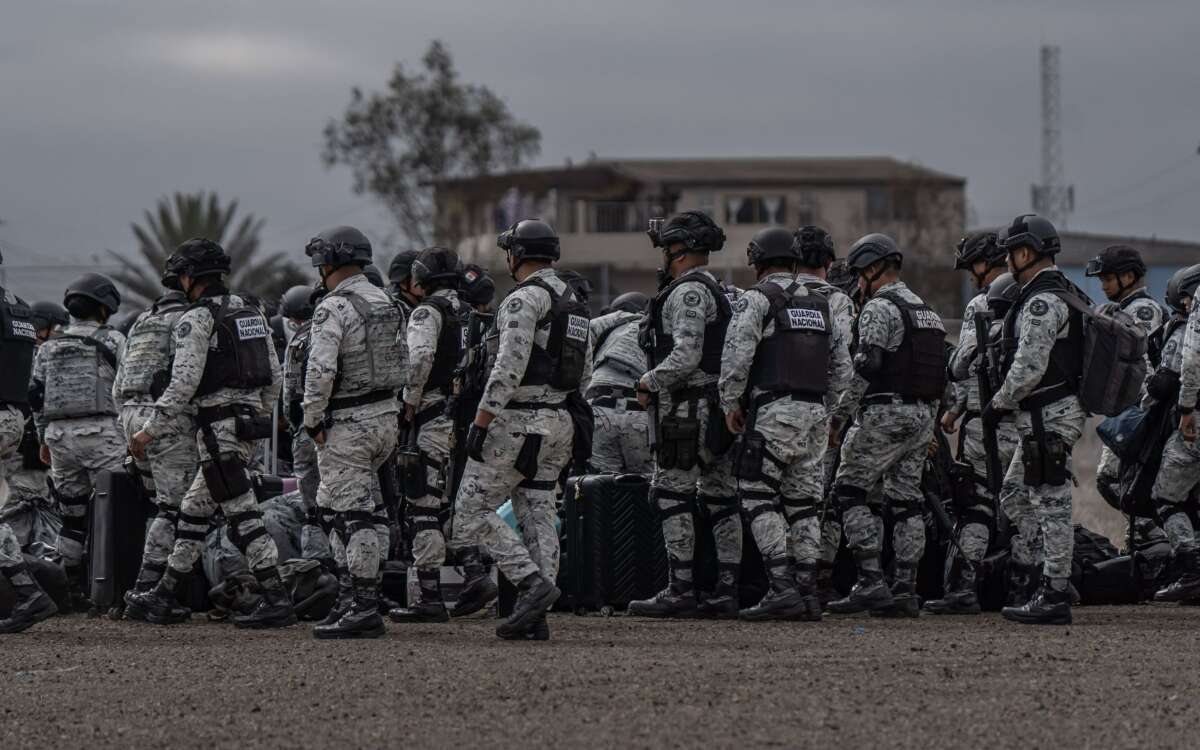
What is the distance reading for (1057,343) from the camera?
10.1 m

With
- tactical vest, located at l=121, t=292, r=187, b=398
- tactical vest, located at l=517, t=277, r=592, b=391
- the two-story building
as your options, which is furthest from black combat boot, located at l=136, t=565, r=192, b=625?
the two-story building

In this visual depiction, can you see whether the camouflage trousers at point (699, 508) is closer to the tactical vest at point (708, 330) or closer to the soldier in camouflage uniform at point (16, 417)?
the tactical vest at point (708, 330)

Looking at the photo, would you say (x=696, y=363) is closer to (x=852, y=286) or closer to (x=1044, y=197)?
(x=852, y=286)

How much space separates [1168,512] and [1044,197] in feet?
182

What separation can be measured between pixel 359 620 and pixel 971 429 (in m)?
4.40

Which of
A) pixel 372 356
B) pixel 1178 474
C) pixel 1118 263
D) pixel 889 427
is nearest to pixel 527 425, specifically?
pixel 372 356

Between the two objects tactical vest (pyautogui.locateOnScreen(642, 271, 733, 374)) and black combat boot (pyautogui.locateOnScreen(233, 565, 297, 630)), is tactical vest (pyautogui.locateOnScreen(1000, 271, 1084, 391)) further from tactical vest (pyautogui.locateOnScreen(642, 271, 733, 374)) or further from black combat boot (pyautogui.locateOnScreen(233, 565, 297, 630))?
black combat boot (pyautogui.locateOnScreen(233, 565, 297, 630))

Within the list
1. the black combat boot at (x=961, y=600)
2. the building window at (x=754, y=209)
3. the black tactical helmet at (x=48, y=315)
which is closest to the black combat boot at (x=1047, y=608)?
the black combat boot at (x=961, y=600)

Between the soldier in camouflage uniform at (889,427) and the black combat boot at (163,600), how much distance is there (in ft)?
13.0

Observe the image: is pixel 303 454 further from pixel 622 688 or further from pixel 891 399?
pixel 622 688

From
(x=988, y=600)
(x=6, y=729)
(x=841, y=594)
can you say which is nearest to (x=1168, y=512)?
(x=988, y=600)

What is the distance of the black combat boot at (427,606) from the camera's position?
10.9 metres

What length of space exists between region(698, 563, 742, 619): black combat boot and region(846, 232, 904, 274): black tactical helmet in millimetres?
2020

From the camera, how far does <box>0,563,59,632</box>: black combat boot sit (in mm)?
10086
